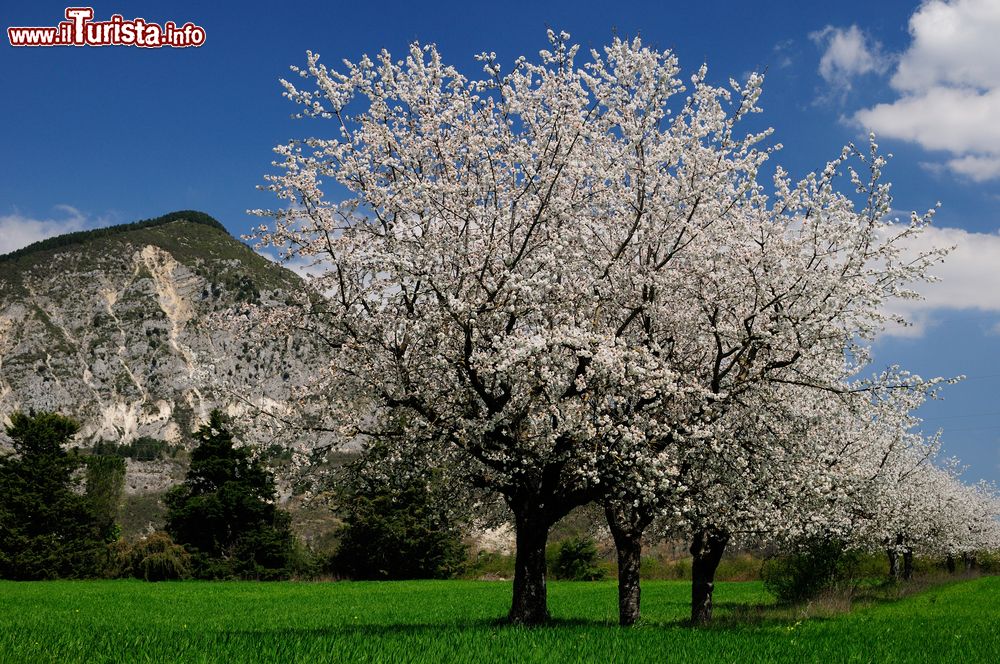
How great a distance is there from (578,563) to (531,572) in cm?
5262

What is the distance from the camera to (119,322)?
166m

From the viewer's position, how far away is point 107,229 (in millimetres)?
191375

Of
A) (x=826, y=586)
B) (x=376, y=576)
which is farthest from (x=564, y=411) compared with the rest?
(x=376, y=576)

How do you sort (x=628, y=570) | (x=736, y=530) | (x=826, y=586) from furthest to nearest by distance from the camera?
1. (x=826, y=586)
2. (x=628, y=570)
3. (x=736, y=530)

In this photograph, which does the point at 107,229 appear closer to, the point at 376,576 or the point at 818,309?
the point at 376,576

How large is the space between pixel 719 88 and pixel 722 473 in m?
8.90

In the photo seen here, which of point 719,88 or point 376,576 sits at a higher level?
point 719,88

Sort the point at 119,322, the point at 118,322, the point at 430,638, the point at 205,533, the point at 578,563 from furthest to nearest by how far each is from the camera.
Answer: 1. the point at 119,322
2. the point at 118,322
3. the point at 578,563
4. the point at 205,533
5. the point at 430,638

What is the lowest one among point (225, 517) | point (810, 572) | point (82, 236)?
point (225, 517)

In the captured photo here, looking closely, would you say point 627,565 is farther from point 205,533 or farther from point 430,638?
point 205,533

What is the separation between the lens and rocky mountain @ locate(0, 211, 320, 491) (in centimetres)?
14925

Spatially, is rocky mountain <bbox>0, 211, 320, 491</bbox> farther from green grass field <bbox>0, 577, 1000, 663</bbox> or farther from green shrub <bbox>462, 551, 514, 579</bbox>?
green grass field <bbox>0, 577, 1000, 663</bbox>

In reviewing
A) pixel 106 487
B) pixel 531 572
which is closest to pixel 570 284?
pixel 531 572

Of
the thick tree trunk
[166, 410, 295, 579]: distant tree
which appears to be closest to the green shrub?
[166, 410, 295, 579]: distant tree
